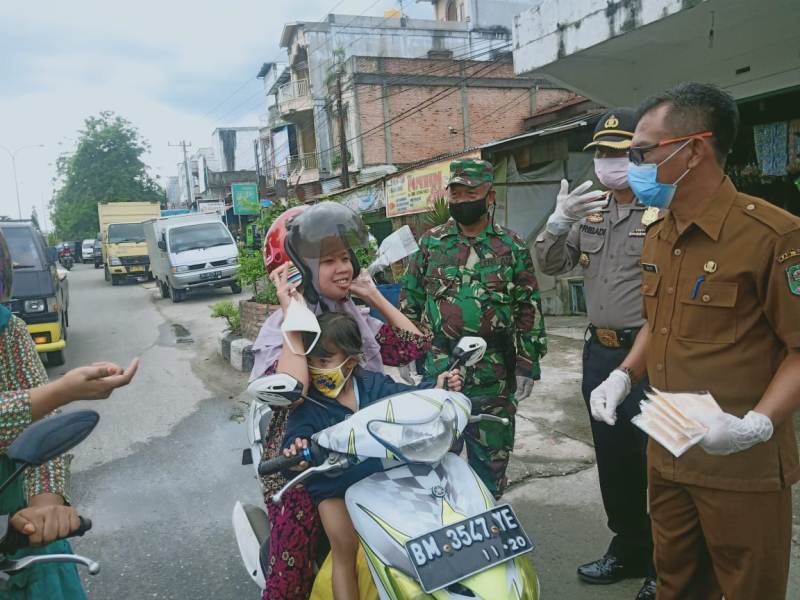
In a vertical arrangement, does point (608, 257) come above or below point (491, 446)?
above

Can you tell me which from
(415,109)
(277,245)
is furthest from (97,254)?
(277,245)

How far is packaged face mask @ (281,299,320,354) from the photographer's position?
212cm

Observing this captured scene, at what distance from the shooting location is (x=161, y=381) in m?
7.54

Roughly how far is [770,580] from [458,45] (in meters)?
28.5

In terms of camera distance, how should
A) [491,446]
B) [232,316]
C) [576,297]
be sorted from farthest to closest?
[576,297], [232,316], [491,446]

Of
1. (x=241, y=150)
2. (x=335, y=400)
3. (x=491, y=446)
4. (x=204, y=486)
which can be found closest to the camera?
(x=335, y=400)

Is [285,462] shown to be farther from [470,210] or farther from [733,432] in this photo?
[470,210]

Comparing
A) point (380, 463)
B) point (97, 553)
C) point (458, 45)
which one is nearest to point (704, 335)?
point (380, 463)

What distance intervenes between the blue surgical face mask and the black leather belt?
884 millimetres

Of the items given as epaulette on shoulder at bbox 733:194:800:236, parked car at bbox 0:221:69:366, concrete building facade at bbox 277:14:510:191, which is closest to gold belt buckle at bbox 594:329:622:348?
epaulette on shoulder at bbox 733:194:800:236

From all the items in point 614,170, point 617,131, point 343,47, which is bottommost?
point 614,170

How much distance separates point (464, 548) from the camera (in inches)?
66.0

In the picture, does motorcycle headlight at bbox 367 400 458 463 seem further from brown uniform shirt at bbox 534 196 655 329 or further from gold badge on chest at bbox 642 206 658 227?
gold badge on chest at bbox 642 206 658 227

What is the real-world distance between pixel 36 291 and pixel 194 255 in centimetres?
731
